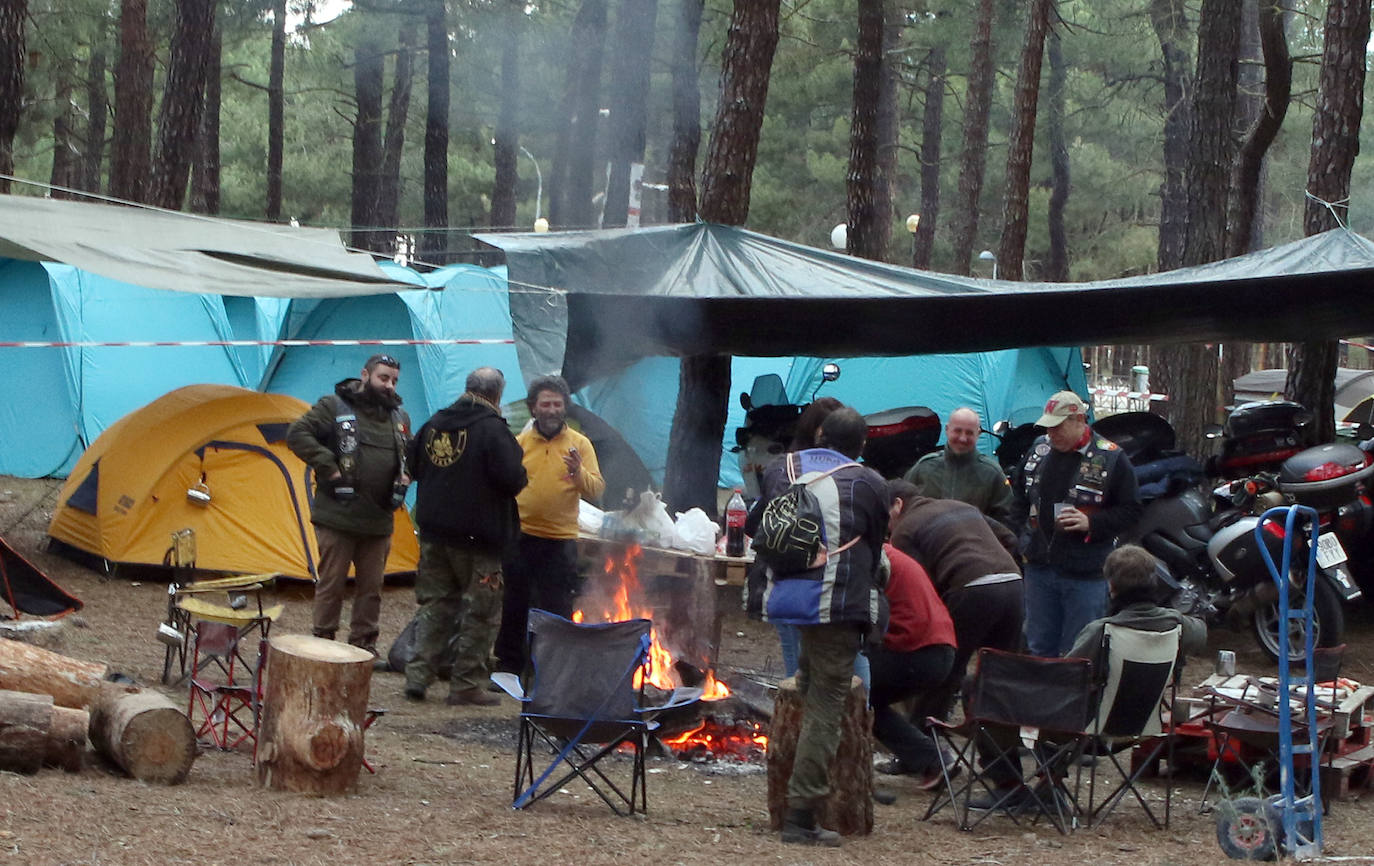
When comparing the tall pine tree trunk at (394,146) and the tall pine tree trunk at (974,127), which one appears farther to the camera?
the tall pine tree trunk at (394,146)

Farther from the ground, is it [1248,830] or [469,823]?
[1248,830]

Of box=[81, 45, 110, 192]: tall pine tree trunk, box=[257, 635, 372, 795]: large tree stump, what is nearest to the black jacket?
box=[257, 635, 372, 795]: large tree stump

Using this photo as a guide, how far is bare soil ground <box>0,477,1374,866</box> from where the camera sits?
446 cm

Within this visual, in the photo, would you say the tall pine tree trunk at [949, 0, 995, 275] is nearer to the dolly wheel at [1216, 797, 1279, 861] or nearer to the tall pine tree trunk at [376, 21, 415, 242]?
the tall pine tree trunk at [376, 21, 415, 242]

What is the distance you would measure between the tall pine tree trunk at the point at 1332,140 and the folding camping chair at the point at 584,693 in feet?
22.0

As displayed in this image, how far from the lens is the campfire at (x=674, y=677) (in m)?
6.47

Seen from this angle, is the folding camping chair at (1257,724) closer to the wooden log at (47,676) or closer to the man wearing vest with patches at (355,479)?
the man wearing vest with patches at (355,479)

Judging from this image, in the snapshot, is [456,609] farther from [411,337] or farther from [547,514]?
[411,337]

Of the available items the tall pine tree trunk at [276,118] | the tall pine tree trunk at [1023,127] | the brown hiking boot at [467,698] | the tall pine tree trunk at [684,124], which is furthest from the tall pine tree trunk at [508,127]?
the brown hiking boot at [467,698]

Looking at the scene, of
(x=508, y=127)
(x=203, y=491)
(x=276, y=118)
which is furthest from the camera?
(x=508, y=127)

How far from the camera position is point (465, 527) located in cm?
686

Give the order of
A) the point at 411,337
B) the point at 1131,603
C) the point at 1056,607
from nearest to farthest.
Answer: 1. the point at 1131,603
2. the point at 1056,607
3. the point at 411,337

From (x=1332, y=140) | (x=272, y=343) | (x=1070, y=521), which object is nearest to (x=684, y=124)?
(x=272, y=343)

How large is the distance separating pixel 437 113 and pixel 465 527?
13482 mm
